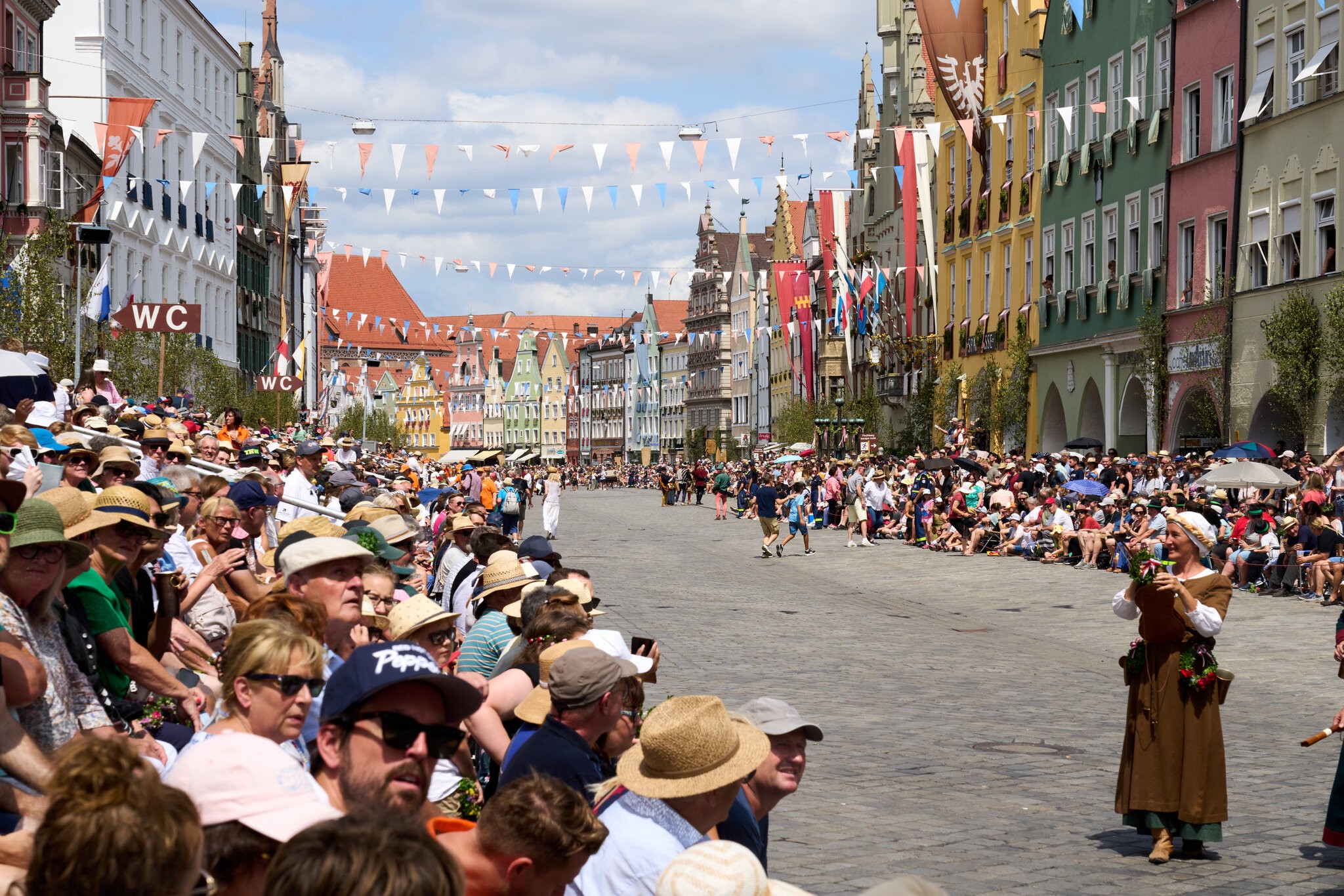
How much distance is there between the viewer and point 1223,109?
33.2 meters

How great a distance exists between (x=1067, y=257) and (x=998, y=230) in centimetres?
554

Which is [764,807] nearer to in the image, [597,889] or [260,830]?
[597,889]

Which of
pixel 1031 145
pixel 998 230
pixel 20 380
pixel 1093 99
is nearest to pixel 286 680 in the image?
pixel 20 380

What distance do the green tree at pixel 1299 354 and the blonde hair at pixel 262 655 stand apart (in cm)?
2654

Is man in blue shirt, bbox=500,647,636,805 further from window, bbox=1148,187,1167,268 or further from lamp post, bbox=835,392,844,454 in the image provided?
lamp post, bbox=835,392,844,454

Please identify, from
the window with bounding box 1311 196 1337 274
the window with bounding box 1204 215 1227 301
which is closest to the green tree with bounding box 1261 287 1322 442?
the window with bounding box 1311 196 1337 274

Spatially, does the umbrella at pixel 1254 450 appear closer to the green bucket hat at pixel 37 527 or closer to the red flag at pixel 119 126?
the red flag at pixel 119 126

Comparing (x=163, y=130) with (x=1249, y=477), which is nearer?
(x=1249, y=477)

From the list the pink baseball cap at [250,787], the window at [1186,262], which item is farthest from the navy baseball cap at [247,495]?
the window at [1186,262]

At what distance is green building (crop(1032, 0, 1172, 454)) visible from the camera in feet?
119

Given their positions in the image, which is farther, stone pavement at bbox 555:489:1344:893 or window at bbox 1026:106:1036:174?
window at bbox 1026:106:1036:174

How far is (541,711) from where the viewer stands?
5723 millimetres

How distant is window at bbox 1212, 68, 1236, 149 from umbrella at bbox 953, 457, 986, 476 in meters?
8.68

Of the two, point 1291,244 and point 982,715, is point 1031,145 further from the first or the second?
point 982,715
